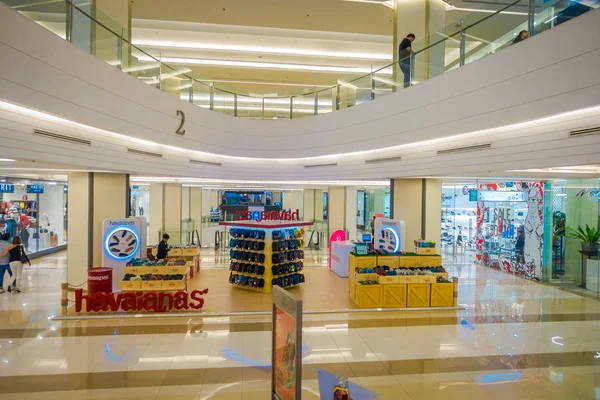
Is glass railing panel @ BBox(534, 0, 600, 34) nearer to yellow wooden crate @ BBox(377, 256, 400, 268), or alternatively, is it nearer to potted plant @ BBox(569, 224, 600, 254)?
yellow wooden crate @ BBox(377, 256, 400, 268)

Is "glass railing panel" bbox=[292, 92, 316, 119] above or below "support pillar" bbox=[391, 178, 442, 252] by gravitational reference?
above

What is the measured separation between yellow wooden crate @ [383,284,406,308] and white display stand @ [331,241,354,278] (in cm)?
376

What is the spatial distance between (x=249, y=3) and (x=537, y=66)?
8.58 metres

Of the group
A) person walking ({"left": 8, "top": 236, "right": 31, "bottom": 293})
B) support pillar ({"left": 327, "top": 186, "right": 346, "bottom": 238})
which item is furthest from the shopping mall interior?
support pillar ({"left": 327, "top": 186, "right": 346, "bottom": 238})

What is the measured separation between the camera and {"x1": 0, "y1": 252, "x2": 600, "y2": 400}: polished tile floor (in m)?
4.74

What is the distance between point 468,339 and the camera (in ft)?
21.5

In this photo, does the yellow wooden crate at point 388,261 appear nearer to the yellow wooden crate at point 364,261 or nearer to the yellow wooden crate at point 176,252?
the yellow wooden crate at point 364,261

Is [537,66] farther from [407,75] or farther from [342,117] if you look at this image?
[342,117]

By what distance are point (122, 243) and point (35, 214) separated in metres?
10.1

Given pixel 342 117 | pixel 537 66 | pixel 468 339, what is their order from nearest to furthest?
pixel 537 66
pixel 468 339
pixel 342 117

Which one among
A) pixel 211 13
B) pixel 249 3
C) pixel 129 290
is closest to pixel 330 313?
pixel 129 290

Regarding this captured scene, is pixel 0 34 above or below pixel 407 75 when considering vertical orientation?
below

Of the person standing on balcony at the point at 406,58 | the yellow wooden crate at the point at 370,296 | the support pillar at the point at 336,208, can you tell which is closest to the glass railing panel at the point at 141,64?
the person standing on balcony at the point at 406,58

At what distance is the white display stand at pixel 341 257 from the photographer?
1238 cm
